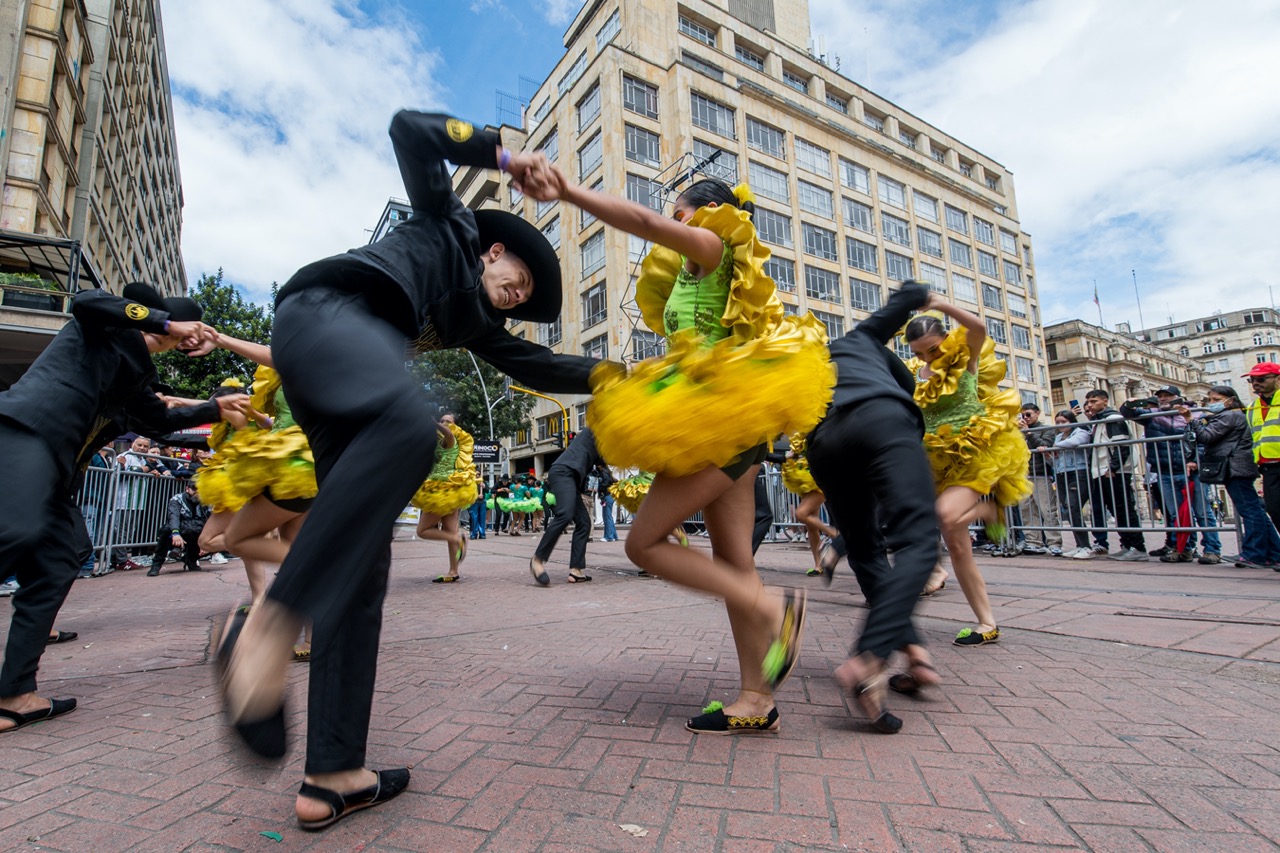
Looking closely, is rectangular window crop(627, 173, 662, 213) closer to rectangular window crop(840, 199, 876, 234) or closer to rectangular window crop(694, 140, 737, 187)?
rectangular window crop(694, 140, 737, 187)

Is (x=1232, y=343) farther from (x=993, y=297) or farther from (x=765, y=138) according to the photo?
(x=765, y=138)

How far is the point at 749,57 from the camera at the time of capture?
45000mm

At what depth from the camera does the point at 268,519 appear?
394 centimetres

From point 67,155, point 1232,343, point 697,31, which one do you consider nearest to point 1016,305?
point 697,31

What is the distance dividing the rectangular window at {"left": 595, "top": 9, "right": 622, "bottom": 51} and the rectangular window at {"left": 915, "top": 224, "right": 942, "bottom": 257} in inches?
1003

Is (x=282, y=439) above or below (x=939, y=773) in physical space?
above

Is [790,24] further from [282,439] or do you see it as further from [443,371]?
[282,439]

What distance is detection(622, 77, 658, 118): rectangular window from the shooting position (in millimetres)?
36438

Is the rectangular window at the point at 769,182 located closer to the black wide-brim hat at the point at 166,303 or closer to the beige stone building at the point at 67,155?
the beige stone building at the point at 67,155

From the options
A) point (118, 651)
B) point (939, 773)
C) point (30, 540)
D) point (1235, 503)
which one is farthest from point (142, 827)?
point (1235, 503)

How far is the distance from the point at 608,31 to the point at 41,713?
4595cm

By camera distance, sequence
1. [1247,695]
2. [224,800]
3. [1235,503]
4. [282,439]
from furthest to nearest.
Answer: [1235,503], [282,439], [1247,695], [224,800]

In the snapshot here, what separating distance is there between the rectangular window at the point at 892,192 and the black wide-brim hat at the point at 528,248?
50.7 meters

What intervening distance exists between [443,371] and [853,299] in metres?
26.7
